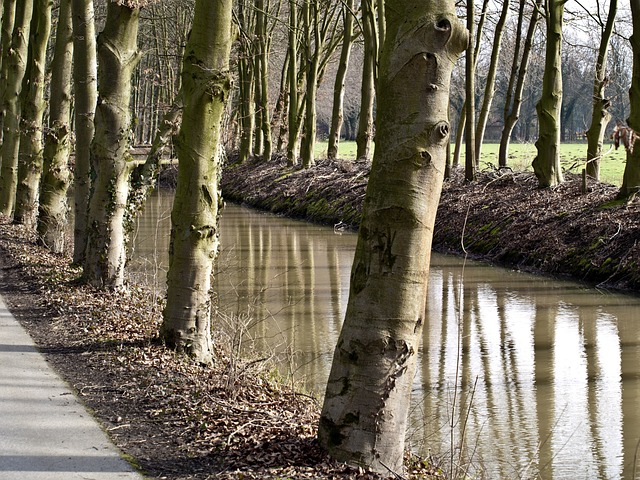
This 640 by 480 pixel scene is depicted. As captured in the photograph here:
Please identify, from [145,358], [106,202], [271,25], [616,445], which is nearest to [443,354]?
[616,445]

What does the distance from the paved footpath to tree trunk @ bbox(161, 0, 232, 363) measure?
138cm

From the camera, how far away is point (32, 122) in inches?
746

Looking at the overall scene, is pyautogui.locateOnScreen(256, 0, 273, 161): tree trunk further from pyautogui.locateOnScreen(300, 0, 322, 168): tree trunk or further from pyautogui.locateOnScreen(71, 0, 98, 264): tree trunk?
pyautogui.locateOnScreen(71, 0, 98, 264): tree trunk

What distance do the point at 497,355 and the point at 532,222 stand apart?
895cm

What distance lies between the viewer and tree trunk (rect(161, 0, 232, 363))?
8656 millimetres

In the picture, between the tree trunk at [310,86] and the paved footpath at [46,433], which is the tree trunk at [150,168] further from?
the tree trunk at [310,86]

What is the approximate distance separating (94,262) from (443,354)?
484 centimetres

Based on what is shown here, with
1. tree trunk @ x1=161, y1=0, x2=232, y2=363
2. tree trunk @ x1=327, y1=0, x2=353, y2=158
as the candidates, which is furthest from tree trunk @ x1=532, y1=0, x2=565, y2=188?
tree trunk @ x1=161, y1=0, x2=232, y2=363

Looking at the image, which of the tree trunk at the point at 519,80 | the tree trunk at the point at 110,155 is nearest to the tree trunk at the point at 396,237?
the tree trunk at the point at 110,155

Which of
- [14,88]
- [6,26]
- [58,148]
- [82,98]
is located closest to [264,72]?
[6,26]

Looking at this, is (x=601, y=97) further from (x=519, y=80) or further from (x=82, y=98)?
(x=82, y=98)

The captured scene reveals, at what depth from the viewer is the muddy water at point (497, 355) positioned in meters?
7.55

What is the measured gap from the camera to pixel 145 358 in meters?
8.42

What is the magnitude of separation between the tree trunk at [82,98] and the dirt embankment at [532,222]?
20.4ft
